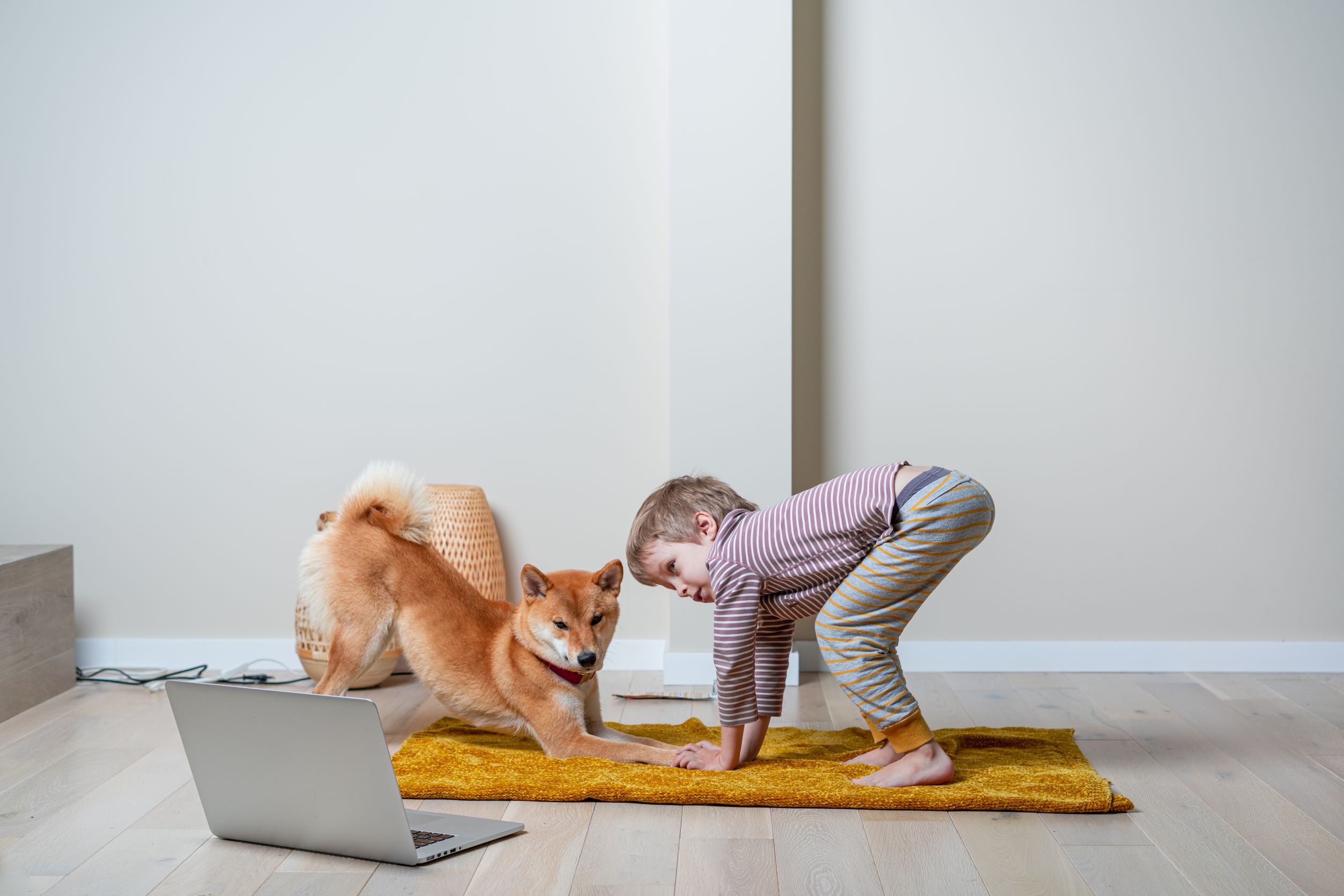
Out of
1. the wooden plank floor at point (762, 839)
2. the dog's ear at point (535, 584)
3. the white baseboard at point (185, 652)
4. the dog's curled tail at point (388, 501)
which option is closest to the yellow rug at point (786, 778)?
the wooden plank floor at point (762, 839)

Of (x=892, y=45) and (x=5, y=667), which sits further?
(x=892, y=45)

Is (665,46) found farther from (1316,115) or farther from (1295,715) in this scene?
(1295,715)

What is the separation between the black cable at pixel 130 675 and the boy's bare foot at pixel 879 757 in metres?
1.78

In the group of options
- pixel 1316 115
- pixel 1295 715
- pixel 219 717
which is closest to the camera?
pixel 219 717

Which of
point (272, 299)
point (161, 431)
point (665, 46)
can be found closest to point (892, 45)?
point (665, 46)

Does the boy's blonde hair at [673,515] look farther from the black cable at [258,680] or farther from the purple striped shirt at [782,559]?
the black cable at [258,680]

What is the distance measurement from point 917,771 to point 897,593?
317mm

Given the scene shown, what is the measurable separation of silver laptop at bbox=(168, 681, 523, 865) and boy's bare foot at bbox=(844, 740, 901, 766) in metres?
0.68

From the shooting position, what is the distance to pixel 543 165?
295 cm

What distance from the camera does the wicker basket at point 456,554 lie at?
2723 millimetres

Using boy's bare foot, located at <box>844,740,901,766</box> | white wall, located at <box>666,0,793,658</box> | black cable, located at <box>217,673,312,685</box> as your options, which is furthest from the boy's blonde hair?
black cable, located at <box>217,673,312,685</box>

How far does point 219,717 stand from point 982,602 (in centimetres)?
204

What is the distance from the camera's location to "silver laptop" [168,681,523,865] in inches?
59.6

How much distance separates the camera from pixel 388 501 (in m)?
2.29
